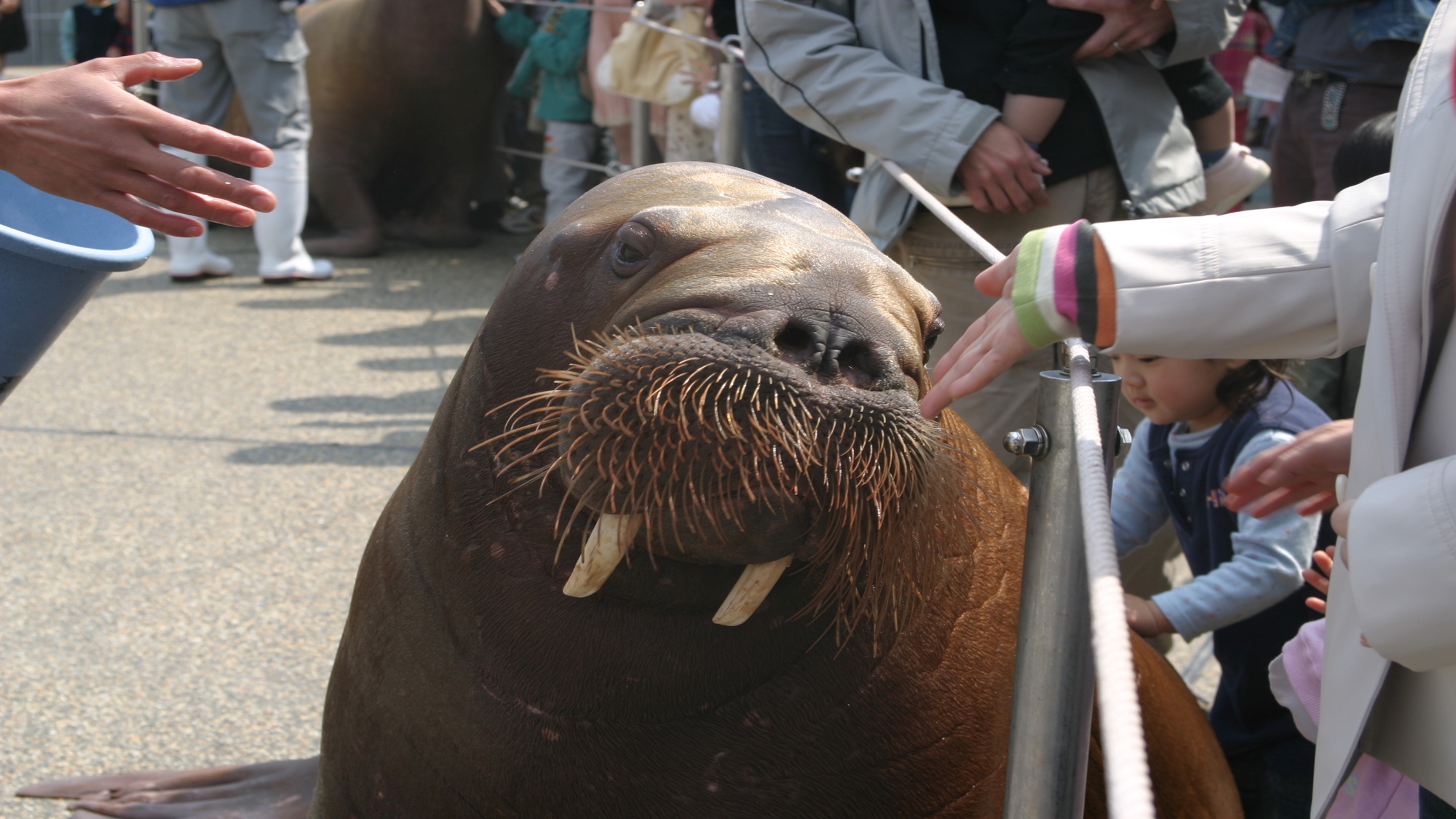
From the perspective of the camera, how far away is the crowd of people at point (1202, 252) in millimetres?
1254

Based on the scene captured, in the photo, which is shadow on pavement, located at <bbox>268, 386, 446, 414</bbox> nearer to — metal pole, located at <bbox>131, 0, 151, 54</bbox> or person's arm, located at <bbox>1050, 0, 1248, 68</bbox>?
person's arm, located at <bbox>1050, 0, 1248, 68</bbox>

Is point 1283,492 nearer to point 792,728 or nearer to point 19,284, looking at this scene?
point 792,728

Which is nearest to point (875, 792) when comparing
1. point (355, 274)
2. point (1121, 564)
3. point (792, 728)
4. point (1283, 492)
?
point (792, 728)

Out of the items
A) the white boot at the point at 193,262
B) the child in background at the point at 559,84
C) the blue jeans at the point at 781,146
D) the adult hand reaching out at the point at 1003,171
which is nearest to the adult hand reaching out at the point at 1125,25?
the adult hand reaching out at the point at 1003,171

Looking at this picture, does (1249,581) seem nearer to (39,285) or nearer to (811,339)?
(811,339)

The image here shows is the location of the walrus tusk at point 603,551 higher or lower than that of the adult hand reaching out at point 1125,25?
lower

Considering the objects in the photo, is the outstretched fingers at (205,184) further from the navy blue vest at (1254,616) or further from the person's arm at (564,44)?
the person's arm at (564,44)

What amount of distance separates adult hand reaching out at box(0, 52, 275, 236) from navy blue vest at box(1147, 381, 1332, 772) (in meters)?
1.84

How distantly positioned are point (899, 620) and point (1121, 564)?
1.65 metres

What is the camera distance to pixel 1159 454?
109 inches

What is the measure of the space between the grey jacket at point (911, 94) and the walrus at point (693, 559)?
963mm

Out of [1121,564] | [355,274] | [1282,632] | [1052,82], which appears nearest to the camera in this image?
[1282,632]

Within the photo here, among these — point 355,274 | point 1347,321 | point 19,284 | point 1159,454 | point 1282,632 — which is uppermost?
point 1347,321

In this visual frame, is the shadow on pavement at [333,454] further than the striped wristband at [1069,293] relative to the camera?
Yes
